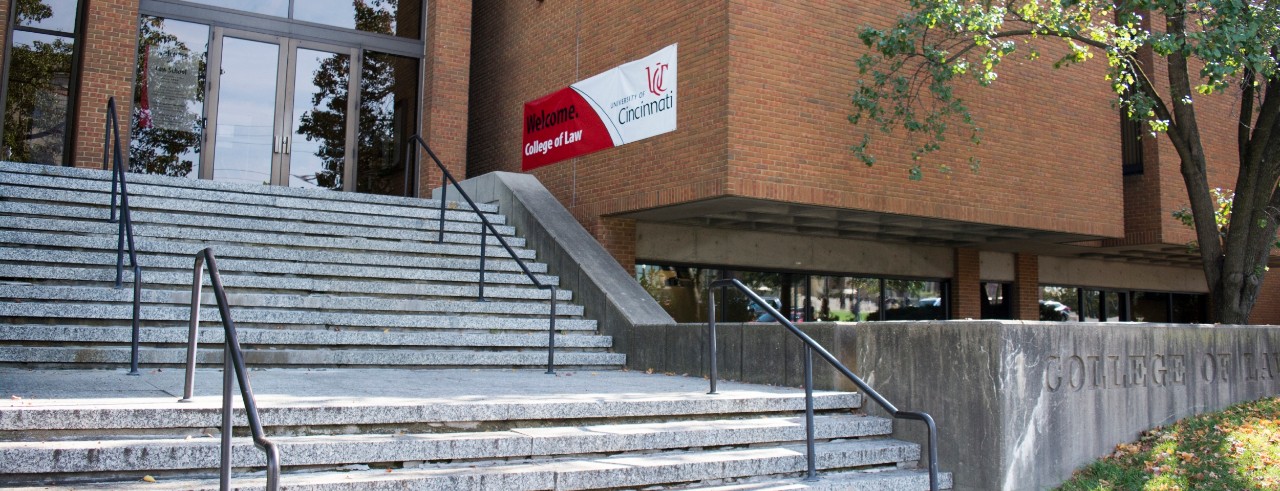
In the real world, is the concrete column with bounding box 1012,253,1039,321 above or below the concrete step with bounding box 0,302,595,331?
above

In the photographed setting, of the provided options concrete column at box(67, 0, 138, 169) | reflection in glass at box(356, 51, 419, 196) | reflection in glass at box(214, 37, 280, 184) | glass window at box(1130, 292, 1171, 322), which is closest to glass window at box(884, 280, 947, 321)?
glass window at box(1130, 292, 1171, 322)

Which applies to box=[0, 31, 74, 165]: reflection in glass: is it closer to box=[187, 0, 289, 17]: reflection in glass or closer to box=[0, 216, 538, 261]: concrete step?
box=[187, 0, 289, 17]: reflection in glass

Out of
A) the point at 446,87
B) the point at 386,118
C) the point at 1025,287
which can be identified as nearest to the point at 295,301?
the point at 446,87

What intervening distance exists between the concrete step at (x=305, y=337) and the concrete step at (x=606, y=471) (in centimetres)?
358

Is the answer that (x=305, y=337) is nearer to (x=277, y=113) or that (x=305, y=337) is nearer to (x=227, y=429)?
(x=227, y=429)

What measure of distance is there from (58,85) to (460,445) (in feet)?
40.5

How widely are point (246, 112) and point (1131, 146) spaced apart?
49.4 ft

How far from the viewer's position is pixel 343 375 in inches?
308

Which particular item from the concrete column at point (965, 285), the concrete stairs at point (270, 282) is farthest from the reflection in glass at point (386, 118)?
the concrete column at point (965, 285)

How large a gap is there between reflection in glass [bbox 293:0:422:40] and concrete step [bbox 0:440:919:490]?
1211cm

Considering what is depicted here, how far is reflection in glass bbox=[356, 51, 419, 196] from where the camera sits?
53.0 feet

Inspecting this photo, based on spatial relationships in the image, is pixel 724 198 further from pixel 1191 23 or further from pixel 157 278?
pixel 1191 23

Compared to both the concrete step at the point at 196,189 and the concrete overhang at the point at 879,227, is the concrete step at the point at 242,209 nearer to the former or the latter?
the concrete step at the point at 196,189

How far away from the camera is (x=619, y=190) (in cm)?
1320
